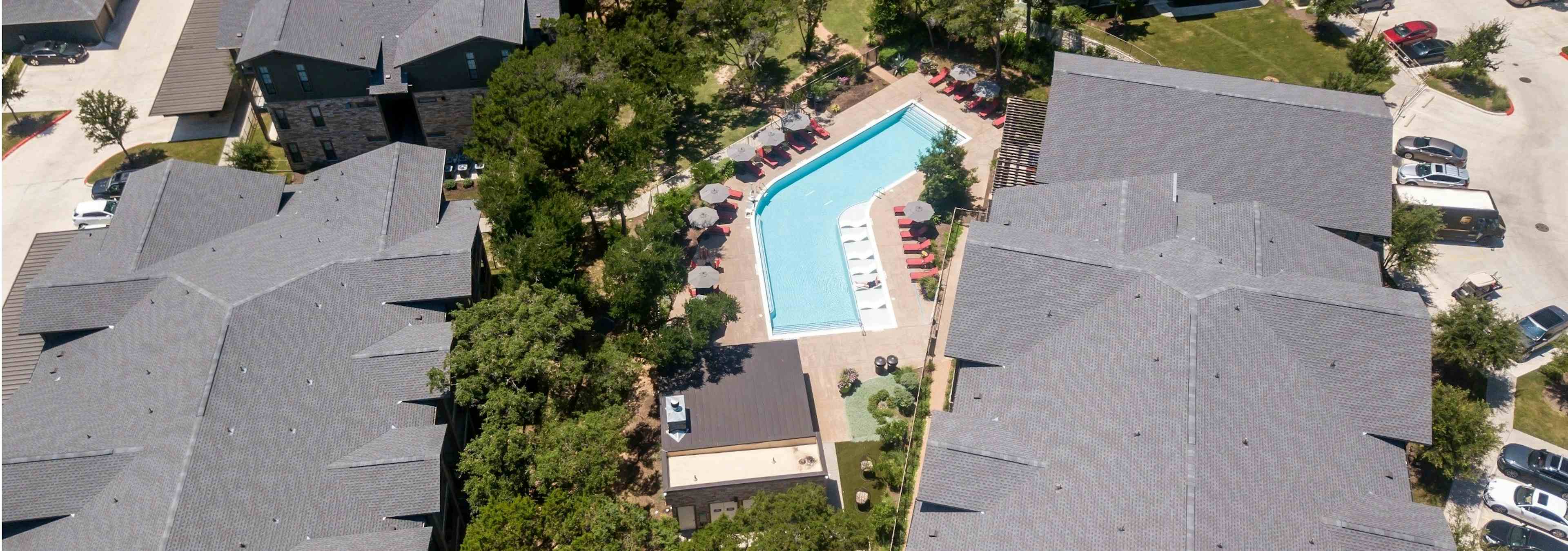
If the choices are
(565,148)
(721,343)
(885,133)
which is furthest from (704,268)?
(885,133)

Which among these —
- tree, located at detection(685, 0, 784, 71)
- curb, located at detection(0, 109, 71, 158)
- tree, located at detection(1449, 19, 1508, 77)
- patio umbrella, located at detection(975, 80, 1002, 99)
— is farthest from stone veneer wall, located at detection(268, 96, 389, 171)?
tree, located at detection(1449, 19, 1508, 77)

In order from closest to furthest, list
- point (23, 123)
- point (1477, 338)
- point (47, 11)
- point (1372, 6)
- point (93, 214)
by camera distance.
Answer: point (1477, 338) < point (93, 214) < point (23, 123) < point (1372, 6) < point (47, 11)

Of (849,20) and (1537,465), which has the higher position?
(849,20)

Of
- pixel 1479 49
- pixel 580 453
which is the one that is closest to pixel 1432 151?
pixel 1479 49

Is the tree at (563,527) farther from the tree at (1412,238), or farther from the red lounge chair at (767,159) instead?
the tree at (1412,238)

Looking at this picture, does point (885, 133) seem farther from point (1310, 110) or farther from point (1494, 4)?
point (1494, 4)

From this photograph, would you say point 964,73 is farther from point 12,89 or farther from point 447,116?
point 12,89

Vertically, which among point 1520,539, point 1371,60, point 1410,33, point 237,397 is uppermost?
point 1371,60
